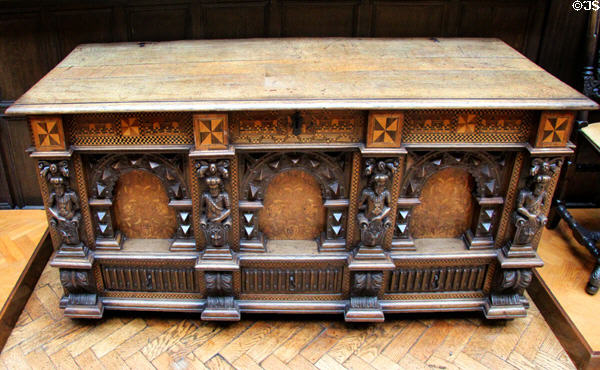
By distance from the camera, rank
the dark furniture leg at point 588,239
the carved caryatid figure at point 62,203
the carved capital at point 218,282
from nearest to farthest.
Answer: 1. the carved caryatid figure at point 62,203
2. the carved capital at point 218,282
3. the dark furniture leg at point 588,239

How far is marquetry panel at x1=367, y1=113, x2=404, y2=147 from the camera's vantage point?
6.77 feet

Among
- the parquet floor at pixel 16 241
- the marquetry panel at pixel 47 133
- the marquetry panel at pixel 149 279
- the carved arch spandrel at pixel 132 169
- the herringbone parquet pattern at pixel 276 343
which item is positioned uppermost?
the marquetry panel at pixel 47 133

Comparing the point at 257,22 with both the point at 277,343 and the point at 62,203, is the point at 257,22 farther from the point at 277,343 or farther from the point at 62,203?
the point at 277,343

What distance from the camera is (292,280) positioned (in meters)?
2.48

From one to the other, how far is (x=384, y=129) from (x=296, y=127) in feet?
1.21

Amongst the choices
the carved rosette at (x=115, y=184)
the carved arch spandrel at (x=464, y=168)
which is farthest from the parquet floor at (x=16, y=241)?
the carved arch spandrel at (x=464, y=168)

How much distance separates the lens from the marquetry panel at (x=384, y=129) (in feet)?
6.77

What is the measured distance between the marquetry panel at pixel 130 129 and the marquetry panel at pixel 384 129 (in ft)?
2.49

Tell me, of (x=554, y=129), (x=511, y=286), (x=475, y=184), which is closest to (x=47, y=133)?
(x=475, y=184)

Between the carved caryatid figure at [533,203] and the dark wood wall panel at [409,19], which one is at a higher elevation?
the dark wood wall panel at [409,19]

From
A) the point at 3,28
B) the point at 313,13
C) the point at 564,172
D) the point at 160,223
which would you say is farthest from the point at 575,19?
the point at 3,28

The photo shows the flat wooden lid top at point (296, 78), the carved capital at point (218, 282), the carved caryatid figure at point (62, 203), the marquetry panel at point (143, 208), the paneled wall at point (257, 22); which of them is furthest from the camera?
the paneled wall at point (257, 22)

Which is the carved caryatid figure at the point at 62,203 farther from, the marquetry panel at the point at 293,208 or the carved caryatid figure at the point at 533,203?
the carved caryatid figure at the point at 533,203

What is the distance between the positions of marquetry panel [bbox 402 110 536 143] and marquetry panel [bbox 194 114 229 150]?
0.76 metres
